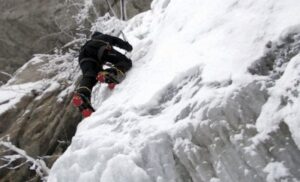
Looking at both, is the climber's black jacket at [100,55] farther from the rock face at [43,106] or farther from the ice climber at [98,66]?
the rock face at [43,106]

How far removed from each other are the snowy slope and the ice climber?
0.67m

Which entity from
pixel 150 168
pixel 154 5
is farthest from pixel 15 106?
pixel 150 168

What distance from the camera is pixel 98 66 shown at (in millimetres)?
6246

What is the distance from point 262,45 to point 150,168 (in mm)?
1464

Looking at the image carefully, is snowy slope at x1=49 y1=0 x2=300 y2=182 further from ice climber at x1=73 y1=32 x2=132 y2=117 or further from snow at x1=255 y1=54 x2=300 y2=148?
ice climber at x1=73 y1=32 x2=132 y2=117

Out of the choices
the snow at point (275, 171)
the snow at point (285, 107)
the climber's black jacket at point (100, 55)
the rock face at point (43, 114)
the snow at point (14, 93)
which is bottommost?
the rock face at point (43, 114)

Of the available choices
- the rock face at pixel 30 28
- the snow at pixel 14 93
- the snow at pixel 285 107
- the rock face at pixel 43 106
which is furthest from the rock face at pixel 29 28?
the snow at pixel 285 107

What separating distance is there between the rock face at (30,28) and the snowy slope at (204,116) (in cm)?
1097

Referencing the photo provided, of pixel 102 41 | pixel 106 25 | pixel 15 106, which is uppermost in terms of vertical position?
pixel 102 41

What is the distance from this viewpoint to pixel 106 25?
1057cm

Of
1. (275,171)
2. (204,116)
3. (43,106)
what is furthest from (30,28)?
(275,171)

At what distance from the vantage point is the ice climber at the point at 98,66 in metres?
5.71

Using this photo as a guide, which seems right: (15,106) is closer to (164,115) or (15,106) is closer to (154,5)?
(154,5)

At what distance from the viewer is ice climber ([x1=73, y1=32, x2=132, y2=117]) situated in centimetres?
571
